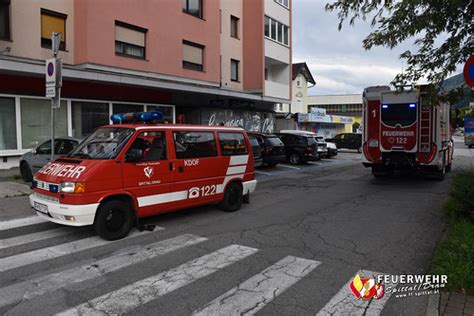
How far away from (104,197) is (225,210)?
3.01 m

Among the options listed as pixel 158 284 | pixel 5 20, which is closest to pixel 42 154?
pixel 5 20

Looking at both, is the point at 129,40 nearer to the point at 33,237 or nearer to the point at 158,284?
the point at 33,237

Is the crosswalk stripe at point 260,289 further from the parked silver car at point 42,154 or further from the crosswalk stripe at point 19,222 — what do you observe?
the parked silver car at point 42,154

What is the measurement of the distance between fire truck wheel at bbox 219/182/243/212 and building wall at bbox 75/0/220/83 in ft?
30.1

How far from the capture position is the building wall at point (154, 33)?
1480 cm

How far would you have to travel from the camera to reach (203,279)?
465 cm

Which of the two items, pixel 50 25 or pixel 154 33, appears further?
pixel 154 33

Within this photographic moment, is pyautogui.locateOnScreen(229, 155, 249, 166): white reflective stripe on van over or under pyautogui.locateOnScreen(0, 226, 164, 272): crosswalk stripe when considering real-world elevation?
over

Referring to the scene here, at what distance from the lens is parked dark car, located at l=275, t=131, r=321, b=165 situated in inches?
760

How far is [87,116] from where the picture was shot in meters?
15.2

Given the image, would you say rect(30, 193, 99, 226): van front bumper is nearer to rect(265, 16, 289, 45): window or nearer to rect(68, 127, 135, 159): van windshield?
rect(68, 127, 135, 159): van windshield

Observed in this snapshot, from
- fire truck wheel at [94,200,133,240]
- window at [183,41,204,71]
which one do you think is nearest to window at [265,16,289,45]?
window at [183,41,204,71]

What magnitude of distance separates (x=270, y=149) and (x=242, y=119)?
6602 millimetres

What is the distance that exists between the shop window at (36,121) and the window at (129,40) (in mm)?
3489
